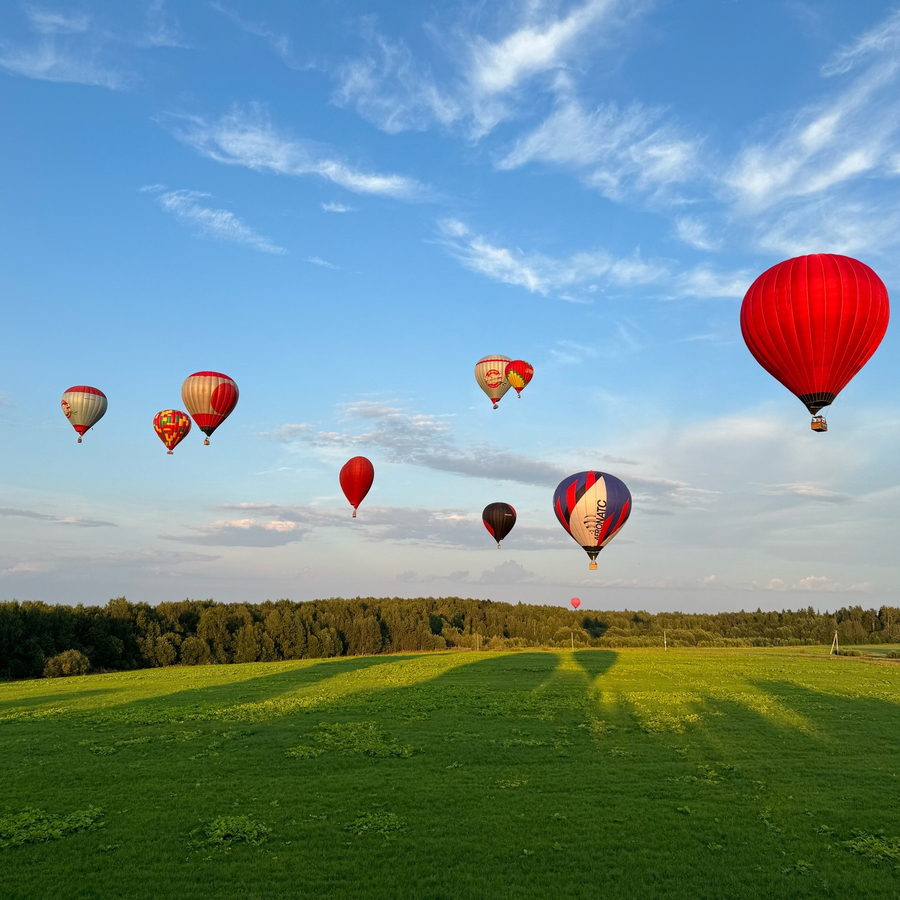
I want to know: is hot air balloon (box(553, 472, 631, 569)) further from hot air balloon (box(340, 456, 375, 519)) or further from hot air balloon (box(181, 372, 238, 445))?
hot air balloon (box(181, 372, 238, 445))

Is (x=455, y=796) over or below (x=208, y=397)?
below

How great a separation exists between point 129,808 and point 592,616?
9537 centimetres

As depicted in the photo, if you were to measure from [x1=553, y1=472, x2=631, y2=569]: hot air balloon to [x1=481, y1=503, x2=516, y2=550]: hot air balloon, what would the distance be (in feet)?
58.5

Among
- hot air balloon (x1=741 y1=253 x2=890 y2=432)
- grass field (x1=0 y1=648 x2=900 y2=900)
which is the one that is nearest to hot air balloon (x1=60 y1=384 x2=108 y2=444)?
grass field (x1=0 y1=648 x2=900 y2=900)

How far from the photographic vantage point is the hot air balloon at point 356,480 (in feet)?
185

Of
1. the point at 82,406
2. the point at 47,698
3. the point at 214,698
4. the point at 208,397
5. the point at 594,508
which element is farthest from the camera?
the point at 82,406

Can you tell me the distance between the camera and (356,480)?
56.6 meters

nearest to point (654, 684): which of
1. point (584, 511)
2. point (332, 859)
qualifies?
point (584, 511)

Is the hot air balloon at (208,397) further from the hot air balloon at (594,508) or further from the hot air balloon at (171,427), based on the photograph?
the hot air balloon at (594,508)

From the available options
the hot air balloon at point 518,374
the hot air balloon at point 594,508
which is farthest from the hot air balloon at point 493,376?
the hot air balloon at point 594,508

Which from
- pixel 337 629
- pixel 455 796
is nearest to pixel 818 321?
pixel 455 796

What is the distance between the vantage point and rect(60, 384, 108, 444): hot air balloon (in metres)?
53.2

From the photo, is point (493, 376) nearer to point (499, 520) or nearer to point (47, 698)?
point (499, 520)

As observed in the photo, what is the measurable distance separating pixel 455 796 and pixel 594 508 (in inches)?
1010
